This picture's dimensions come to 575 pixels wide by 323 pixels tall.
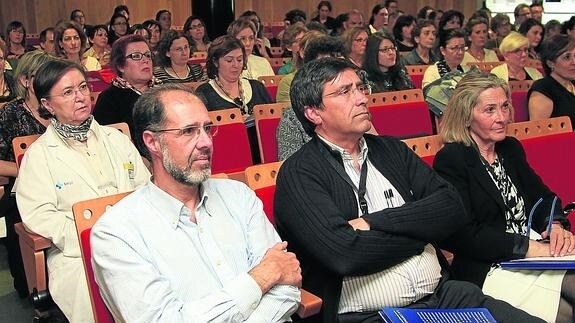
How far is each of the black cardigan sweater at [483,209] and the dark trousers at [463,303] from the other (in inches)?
9.7

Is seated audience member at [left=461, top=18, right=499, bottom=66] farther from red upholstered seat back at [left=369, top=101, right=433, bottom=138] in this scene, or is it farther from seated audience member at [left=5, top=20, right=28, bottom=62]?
seated audience member at [left=5, top=20, right=28, bottom=62]

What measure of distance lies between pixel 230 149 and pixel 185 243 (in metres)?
1.90

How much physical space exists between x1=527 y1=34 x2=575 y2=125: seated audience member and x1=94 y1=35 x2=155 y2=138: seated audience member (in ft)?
7.98

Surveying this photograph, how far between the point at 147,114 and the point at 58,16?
34.9 ft

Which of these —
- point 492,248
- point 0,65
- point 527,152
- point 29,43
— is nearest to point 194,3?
point 29,43

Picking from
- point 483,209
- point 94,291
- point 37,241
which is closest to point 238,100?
point 37,241

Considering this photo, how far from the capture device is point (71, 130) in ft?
9.05

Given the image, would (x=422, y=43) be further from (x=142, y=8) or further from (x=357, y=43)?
(x=142, y=8)

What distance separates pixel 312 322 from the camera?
83.4 inches

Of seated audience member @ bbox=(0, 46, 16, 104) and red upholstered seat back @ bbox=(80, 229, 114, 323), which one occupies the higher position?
seated audience member @ bbox=(0, 46, 16, 104)

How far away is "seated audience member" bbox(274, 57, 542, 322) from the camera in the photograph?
2041mm

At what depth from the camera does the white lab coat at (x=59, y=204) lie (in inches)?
97.2

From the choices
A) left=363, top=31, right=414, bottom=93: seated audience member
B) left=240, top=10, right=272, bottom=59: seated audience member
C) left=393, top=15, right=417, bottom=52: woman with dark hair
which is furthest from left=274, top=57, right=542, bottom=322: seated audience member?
left=393, top=15, right=417, bottom=52: woman with dark hair

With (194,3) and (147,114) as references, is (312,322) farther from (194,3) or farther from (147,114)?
(194,3)
